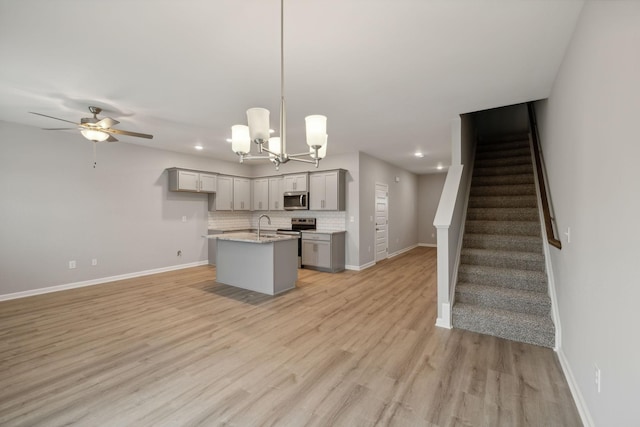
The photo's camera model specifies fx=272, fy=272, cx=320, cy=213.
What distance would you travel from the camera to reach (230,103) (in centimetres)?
348

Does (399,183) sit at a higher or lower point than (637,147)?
higher

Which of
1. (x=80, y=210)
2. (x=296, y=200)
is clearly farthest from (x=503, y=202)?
(x=80, y=210)

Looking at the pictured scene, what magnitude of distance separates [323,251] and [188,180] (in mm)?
3520

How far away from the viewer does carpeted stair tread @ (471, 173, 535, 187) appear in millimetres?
4571

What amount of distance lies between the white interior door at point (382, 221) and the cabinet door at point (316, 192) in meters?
1.68

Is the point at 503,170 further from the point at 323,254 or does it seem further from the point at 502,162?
the point at 323,254

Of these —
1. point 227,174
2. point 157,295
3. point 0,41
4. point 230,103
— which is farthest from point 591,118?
point 227,174

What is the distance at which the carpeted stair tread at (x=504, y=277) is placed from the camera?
3.23 meters

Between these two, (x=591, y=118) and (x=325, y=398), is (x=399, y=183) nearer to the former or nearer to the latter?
(x=591, y=118)

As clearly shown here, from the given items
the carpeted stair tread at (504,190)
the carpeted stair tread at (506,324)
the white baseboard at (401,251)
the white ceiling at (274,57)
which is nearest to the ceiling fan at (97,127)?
the white ceiling at (274,57)

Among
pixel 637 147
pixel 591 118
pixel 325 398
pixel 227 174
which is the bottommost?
pixel 325 398

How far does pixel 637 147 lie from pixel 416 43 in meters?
1.67

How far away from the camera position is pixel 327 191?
634cm

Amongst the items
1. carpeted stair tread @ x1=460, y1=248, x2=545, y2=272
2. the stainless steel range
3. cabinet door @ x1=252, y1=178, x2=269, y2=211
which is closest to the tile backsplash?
the stainless steel range
